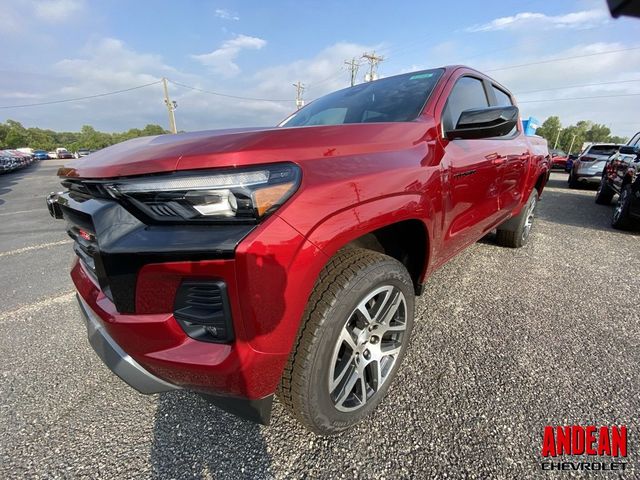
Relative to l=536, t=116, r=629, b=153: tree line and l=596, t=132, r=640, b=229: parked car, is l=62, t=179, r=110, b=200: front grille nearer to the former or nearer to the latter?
l=596, t=132, r=640, b=229: parked car

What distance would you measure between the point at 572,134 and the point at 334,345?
8909 centimetres

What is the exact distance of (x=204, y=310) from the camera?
3.54 ft

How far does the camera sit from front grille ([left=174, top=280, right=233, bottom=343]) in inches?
41.0

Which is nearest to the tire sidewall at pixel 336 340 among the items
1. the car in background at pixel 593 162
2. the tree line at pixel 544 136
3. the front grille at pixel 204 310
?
the front grille at pixel 204 310

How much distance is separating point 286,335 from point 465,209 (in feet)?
5.15

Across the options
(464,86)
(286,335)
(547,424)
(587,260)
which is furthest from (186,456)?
(587,260)

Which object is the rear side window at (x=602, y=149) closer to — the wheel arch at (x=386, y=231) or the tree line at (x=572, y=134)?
the wheel arch at (x=386, y=231)

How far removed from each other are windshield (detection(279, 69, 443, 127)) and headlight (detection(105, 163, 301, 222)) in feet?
3.70

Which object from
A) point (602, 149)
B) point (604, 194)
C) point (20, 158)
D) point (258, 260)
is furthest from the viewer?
point (20, 158)

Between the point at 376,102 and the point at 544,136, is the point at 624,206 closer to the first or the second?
the point at 376,102

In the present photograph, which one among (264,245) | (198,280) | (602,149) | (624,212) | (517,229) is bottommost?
(624,212)

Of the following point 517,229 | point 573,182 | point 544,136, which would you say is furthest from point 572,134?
point 517,229

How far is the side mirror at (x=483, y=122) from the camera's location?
5.71ft

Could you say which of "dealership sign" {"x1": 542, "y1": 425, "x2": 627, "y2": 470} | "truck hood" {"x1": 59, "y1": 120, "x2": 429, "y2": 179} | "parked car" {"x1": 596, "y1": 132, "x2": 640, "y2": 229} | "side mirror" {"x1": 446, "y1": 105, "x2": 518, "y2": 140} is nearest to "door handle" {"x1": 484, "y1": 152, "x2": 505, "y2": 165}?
"side mirror" {"x1": 446, "y1": 105, "x2": 518, "y2": 140}
